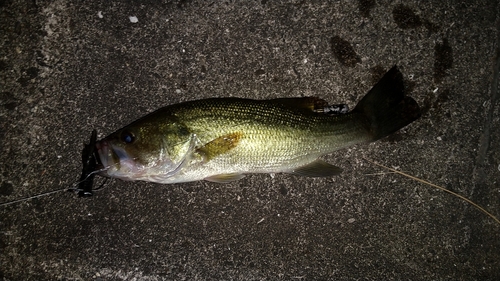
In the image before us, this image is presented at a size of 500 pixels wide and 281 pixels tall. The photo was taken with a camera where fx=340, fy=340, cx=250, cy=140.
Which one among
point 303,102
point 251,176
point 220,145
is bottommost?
point 251,176

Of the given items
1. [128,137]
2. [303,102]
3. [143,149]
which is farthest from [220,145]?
[303,102]

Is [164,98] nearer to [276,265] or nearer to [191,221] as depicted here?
[191,221]

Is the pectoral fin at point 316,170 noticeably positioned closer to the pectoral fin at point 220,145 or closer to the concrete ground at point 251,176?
the concrete ground at point 251,176

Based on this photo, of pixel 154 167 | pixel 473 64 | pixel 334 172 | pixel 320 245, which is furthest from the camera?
pixel 473 64

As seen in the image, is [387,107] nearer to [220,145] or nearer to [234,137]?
[234,137]

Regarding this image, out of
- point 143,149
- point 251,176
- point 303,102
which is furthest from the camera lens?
point 251,176

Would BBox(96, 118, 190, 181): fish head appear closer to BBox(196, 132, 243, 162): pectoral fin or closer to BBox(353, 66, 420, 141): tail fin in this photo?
BBox(196, 132, 243, 162): pectoral fin

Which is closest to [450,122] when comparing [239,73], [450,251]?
[450,251]
